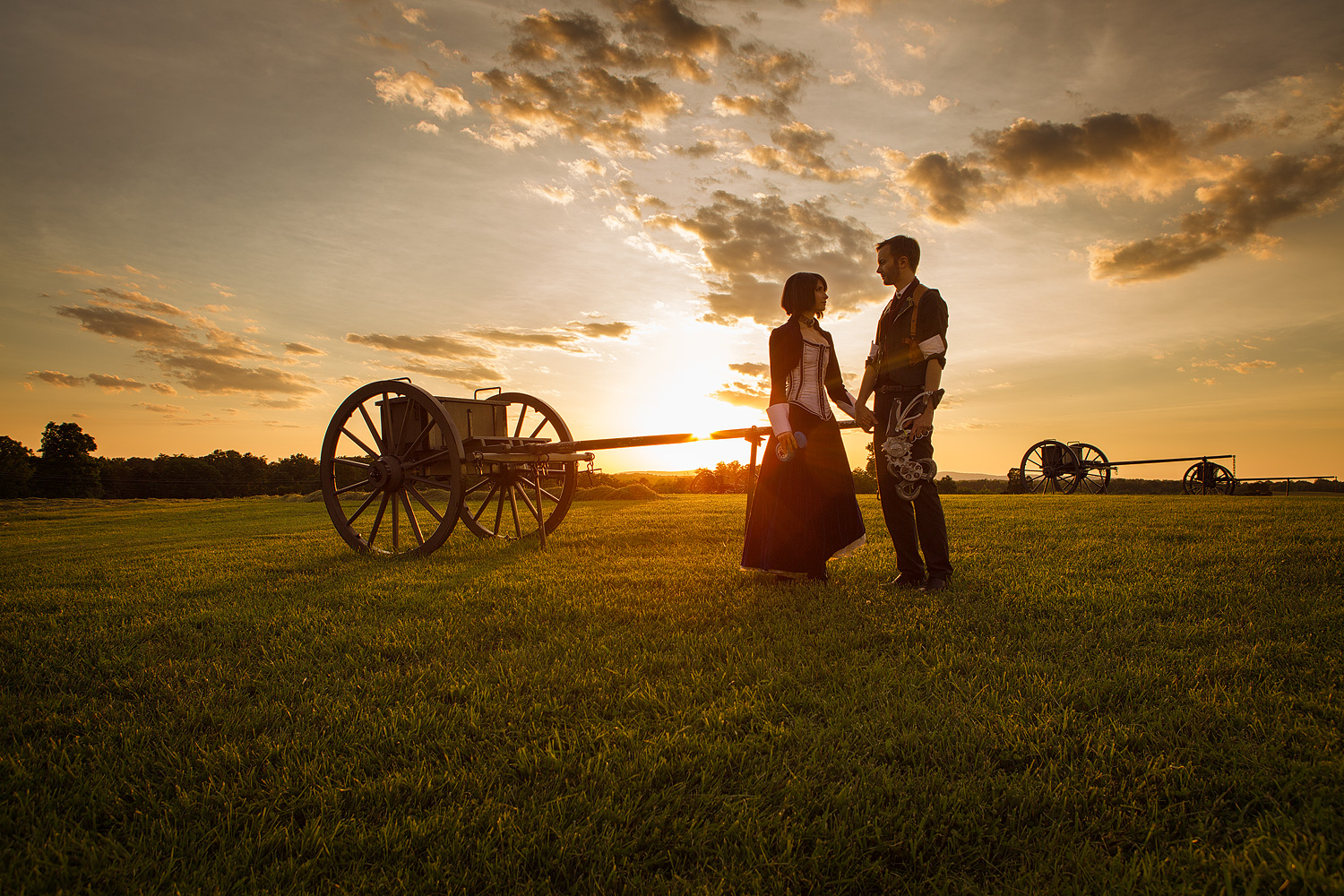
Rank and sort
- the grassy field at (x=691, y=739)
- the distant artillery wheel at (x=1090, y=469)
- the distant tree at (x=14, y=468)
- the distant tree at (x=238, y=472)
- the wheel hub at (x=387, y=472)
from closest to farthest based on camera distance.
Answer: the grassy field at (x=691, y=739) < the wheel hub at (x=387, y=472) < the distant artillery wheel at (x=1090, y=469) < the distant tree at (x=14, y=468) < the distant tree at (x=238, y=472)

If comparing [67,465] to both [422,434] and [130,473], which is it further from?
[422,434]

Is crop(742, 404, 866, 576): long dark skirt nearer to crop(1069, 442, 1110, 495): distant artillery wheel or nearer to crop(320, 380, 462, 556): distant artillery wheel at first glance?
crop(320, 380, 462, 556): distant artillery wheel

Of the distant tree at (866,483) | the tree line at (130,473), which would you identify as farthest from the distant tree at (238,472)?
the distant tree at (866,483)

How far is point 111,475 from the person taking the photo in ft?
147

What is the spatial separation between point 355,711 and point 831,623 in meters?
2.47

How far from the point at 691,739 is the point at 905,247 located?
3758 millimetres

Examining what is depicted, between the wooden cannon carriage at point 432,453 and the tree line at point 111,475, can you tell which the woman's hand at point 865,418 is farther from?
the tree line at point 111,475

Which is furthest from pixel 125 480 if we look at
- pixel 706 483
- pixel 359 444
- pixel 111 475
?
pixel 359 444

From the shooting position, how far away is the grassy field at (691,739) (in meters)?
1.64

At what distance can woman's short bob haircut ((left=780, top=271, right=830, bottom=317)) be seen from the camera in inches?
178

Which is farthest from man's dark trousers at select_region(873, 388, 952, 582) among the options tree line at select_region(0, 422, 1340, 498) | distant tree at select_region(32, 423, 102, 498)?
distant tree at select_region(32, 423, 102, 498)

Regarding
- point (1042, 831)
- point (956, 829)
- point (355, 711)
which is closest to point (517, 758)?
point (355, 711)

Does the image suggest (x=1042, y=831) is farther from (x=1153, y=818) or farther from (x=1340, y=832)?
(x=1340, y=832)

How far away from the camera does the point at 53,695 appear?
289cm
